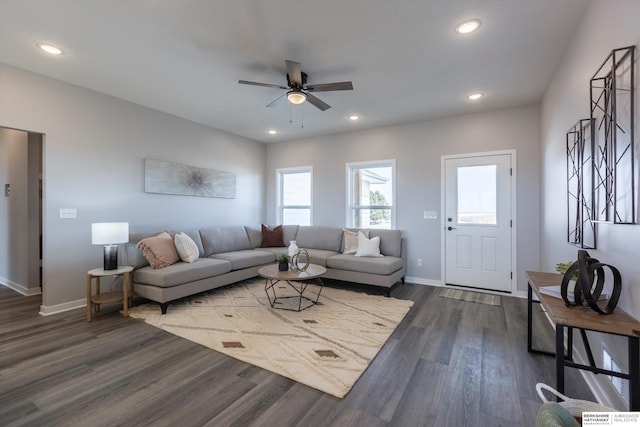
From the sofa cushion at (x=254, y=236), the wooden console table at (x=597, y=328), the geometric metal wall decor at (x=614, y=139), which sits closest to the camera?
the wooden console table at (x=597, y=328)

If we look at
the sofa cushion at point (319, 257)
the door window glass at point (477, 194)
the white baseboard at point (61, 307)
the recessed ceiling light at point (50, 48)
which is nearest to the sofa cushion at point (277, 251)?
the sofa cushion at point (319, 257)

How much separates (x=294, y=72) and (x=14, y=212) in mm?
4951

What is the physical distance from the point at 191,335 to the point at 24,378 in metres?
1.14

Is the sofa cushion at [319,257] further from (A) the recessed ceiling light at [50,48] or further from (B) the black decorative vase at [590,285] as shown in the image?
(A) the recessed ceiling light at [50,48]

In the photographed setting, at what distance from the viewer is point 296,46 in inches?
102

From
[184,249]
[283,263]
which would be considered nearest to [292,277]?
[283,263]

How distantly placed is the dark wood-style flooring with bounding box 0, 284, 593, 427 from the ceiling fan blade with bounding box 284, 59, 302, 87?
8.51 ft

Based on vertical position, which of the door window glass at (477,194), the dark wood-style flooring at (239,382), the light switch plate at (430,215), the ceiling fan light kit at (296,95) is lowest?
the dark wood-style flooring at (239,382)

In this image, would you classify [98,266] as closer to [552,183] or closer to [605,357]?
[605,357]

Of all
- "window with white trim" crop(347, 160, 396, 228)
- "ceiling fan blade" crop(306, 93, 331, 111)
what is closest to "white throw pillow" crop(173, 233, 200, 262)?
"ceiling fan blade" crop(306, 93, 331, 111)

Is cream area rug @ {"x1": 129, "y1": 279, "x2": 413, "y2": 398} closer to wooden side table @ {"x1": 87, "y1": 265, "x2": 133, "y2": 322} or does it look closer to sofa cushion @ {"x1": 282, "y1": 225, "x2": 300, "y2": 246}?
wooden side table @ {"x1": 87, "y1": 265, "x2": 133, "y2": 322}

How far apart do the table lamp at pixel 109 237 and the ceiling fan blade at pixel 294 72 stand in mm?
2557

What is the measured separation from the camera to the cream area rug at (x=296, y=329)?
7.17 ft

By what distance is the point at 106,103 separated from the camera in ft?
12.2
